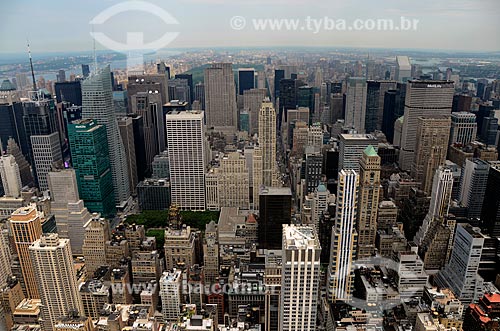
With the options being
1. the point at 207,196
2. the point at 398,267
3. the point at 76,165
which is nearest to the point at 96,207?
the point at 76,165

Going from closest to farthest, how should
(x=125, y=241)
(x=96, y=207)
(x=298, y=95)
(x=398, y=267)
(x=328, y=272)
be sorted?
1. (x=328, y=272)
2. (x=398, y=267)
3. (x=125, y=241)
4. (x=96, y=207)
5. (x=298, y=95)

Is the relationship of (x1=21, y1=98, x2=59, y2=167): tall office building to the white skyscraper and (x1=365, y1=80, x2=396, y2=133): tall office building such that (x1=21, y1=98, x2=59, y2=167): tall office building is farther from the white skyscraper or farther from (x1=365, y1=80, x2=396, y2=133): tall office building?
(x1=365, y1=80, x2=396, y2=133): tall office building

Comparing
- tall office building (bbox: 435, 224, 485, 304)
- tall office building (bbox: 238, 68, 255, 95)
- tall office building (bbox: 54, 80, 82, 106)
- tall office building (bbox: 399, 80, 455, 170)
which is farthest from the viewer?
tall office building (bbox: 238, 68, 255, 95)

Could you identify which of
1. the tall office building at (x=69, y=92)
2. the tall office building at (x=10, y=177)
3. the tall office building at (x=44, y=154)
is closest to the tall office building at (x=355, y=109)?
the tall office building at (x=69, y=92)

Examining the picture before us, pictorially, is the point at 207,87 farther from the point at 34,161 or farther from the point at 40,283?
the point at 40,283

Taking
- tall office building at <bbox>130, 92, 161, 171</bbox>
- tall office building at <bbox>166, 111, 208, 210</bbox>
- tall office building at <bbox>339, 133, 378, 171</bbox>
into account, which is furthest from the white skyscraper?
tall office building at <bbox>130, 92, 161, 171</bbox>

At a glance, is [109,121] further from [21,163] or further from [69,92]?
[21,163]
